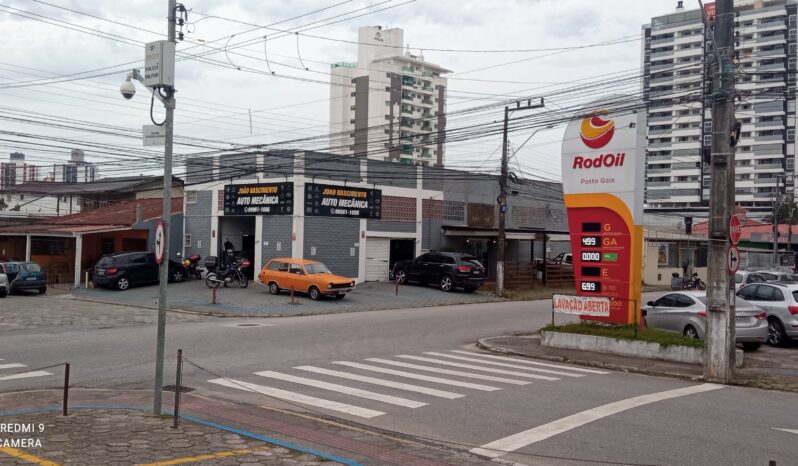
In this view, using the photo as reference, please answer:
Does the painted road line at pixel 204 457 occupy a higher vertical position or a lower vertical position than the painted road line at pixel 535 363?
higher

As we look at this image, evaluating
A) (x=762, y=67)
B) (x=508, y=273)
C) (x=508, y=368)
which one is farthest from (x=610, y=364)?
(x=762, y=67)

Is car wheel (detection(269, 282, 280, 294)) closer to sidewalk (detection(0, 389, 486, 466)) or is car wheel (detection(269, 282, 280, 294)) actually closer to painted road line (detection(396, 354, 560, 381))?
painted road line (detection(396, 354, 560, 381))

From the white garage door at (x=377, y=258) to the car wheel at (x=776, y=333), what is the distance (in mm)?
22490

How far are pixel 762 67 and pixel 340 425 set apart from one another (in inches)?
3910

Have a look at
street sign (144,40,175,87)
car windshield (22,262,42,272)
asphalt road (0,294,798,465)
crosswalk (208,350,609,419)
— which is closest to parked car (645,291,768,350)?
crosswalk (208,350,609,419)

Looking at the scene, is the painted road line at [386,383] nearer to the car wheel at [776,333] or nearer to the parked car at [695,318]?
the parked car at [695,318]

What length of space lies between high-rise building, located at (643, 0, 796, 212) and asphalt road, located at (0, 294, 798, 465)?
254 ft

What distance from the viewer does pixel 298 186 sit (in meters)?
35.2

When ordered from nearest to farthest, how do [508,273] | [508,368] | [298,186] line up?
1. [508,368]
2. [298,186]
3. [508,273]

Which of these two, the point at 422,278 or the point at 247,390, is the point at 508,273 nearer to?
the point at 422,278

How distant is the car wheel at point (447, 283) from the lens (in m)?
35.5

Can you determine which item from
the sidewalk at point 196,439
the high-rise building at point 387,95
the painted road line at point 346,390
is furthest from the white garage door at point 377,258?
the high-rise building at point 387,95

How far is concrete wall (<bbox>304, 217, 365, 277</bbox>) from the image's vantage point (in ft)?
117

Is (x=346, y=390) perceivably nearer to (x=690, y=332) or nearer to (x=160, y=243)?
(x=160, y=243)
